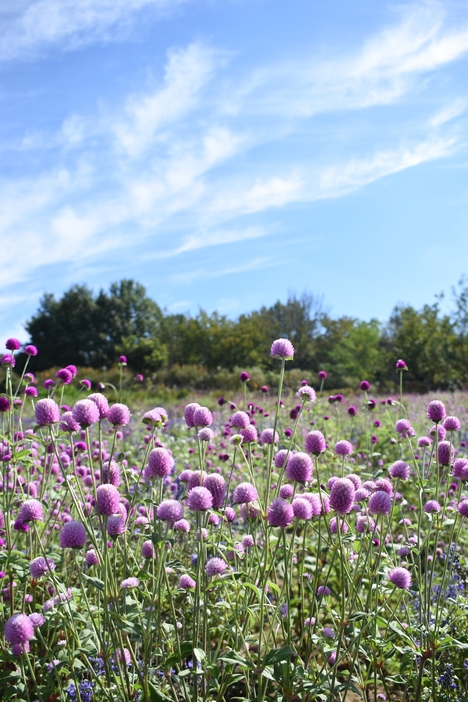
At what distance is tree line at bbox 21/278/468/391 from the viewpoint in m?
27.0

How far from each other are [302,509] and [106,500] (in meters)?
0.74

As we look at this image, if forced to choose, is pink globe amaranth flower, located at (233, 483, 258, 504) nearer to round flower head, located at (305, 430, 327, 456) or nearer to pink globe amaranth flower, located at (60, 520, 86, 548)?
round flower head, located at (305, 430, 327, 456)

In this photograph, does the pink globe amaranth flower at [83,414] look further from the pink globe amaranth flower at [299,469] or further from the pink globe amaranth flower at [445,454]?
the pink globe amaranth flower at [445,454]

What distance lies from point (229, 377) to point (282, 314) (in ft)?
57.8

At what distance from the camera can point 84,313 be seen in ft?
143

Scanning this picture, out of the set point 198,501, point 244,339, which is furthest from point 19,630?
point 244,339

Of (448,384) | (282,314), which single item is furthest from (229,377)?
(282,314)

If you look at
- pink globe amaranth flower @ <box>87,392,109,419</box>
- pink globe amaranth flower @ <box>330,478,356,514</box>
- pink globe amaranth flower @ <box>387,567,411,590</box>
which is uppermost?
pink globe amaranth flower @ <box>87,392,109,419</box>

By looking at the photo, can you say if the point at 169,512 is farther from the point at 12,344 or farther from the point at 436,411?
the point at 12,344

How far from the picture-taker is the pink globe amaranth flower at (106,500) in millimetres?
2008

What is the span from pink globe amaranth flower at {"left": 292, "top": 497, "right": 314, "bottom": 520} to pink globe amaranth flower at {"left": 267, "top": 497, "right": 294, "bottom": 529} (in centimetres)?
8

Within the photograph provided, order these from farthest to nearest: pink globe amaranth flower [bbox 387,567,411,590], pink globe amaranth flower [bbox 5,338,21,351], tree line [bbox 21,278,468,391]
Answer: tree line [bbox 21,278,468,391], pink globe amaranth flower [bbox 5,338,21,351], pink globe amaranth flower [bbox 387,567,411,590]

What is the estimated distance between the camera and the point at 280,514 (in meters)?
2.08

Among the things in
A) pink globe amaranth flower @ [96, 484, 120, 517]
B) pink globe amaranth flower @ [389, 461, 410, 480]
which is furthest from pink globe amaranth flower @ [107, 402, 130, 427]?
pink globe amaranth flower @ [389, 461, 410, 480]
